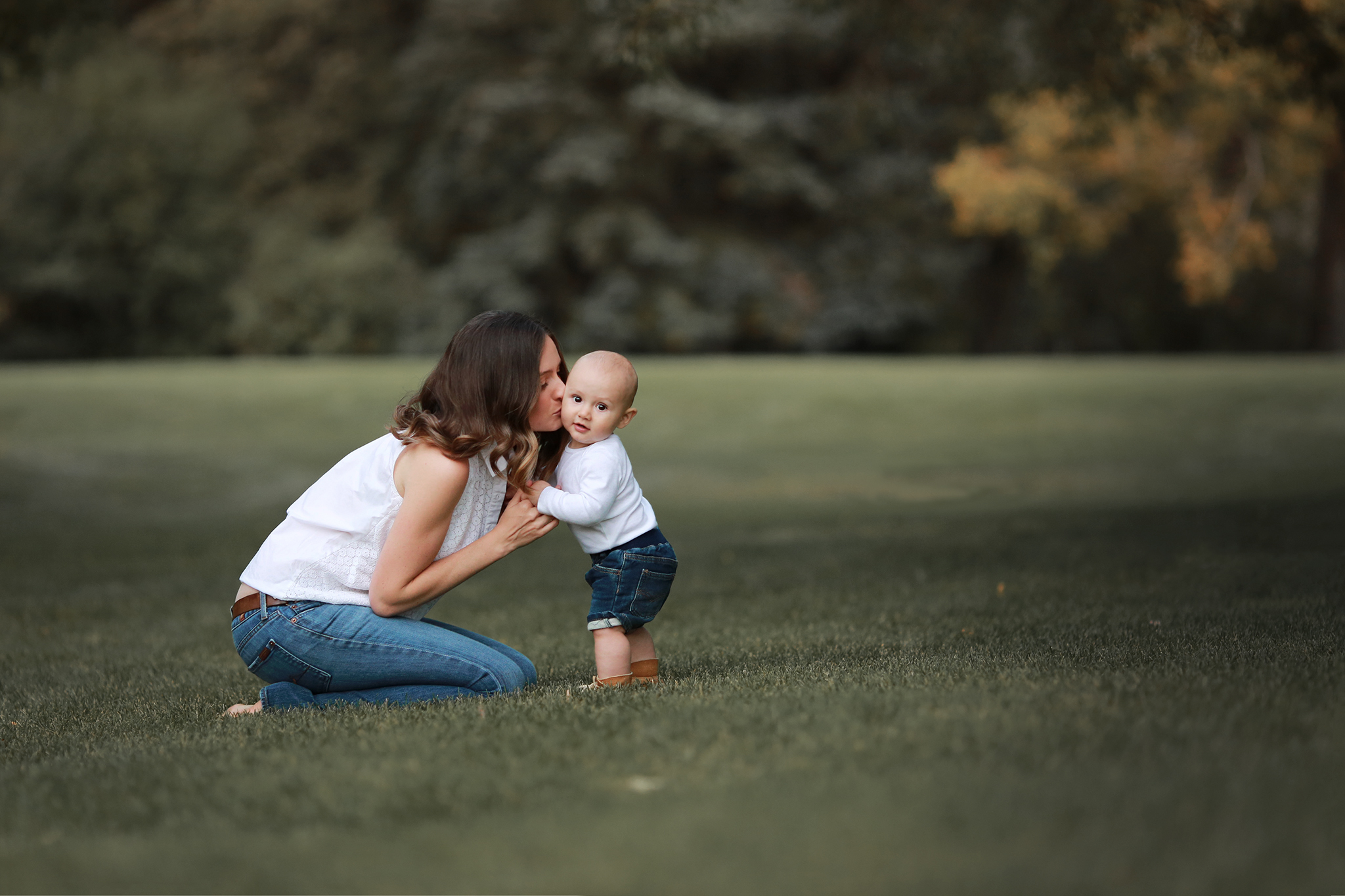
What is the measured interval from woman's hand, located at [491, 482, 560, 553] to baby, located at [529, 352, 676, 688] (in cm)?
5

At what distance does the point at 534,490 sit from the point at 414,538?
405 millimetres

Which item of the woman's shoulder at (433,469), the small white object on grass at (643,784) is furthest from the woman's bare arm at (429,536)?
the small white object on grass at (643,784)

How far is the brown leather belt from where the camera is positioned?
4.39 metres

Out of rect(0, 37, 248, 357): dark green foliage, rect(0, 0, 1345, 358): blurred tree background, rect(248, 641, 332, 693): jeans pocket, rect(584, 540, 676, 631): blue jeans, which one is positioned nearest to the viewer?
rect(584, 540, 676, 631): blue jeans

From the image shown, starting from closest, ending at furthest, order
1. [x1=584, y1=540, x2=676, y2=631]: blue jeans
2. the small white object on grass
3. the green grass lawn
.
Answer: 1. the green grass lawn
2. the small white object on grass
3. [x1=584, y1=540, x2=676, y2=631]: blue jeans

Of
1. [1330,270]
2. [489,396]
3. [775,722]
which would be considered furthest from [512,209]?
[775,722]

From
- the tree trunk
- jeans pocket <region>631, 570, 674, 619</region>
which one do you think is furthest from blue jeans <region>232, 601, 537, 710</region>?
the tree trunk

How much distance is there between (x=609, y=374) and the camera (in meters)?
4.16

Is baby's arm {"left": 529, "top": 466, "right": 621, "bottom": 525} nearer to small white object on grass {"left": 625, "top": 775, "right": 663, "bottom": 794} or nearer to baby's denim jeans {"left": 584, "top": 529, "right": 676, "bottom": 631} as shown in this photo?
baby's denim jeans {"left": 584, "top": 529, "right": 676, "bottom": 631}

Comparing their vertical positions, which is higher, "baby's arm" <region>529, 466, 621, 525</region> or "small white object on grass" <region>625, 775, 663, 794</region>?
"baby's arm" <region>529, 466, 621, 525</region>

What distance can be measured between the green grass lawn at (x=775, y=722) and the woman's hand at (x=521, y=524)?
528 millimetres

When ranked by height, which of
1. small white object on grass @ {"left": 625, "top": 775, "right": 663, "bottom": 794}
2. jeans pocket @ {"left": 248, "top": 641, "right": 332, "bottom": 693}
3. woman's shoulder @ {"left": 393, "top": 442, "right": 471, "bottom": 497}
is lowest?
jeans pocket @ {"left": 248, "top": 641, "right": 332, "bottom": 693}

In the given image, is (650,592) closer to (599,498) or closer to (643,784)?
(599,498)

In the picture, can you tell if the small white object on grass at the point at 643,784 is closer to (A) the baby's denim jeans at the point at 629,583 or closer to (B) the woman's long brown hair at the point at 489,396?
(A) the baby's denim jeans at the point at 629,583
